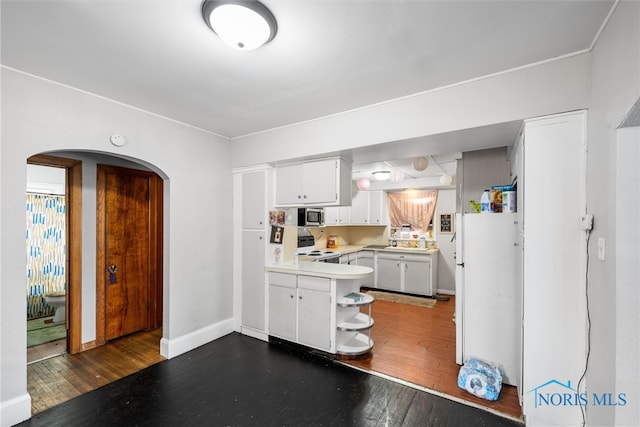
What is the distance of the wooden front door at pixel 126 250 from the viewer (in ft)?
10.9

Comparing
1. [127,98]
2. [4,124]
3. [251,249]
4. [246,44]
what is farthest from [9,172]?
[251,249]

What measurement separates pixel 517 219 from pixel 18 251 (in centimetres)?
394

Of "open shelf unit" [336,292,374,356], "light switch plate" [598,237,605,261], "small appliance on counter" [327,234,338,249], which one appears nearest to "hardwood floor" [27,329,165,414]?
"open shelf unit" [336,292,374,356]

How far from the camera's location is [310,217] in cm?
425

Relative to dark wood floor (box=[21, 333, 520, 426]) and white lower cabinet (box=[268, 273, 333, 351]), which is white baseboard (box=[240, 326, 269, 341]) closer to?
white lower cabinet (box=[268, 273, 333, 351])

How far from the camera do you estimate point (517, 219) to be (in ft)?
7.94

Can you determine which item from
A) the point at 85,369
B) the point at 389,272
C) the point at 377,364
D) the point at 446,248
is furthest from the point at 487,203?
the point at 85,369

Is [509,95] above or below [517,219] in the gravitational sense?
above

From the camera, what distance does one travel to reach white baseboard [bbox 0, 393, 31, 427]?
196cm

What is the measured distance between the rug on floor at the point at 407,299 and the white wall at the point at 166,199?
2884 mm

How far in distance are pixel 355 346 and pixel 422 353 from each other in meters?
0.74

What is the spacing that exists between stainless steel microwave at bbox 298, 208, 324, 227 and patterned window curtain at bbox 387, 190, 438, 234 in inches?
94.1

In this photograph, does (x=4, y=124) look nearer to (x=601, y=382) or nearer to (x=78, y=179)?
(x=78, y=179)

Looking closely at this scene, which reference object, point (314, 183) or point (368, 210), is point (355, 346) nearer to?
point (314, 183)
